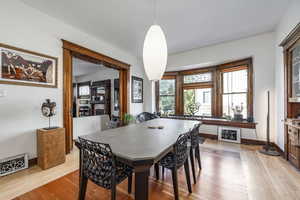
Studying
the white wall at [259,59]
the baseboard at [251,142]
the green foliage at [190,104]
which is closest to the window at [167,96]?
the green foliage at [190,104]

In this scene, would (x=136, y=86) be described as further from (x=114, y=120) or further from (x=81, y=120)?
(x=81, y=120)

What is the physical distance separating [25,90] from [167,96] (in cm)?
406

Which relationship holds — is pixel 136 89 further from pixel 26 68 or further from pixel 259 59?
pixel 259 59

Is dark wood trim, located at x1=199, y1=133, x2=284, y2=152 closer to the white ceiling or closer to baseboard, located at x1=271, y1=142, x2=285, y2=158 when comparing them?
baseboard, located at x1=271, y1=142, x2=285, y2=158

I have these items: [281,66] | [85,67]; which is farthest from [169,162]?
[85,67]

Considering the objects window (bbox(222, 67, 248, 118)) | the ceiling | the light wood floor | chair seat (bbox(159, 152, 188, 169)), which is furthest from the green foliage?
chair seat (bbox(159, 152, 188, 169))

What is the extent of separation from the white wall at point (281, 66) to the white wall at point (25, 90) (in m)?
4.24

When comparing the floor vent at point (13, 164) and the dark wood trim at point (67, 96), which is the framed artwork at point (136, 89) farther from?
the floor vent at point (13, 164)

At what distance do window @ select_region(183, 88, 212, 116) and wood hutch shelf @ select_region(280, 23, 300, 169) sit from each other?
1.95 metres

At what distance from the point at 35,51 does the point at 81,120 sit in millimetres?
2352

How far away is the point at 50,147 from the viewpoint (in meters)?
2.14

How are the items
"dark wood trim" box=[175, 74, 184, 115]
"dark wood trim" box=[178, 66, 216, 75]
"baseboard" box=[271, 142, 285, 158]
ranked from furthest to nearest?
"dark wood trim" box=[175, 74, 184, 115] → "dark wood trim" box=[178, 66, 216, 75] → "baseboard" box=[271, 142, 285, 158]

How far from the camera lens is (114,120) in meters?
4.60

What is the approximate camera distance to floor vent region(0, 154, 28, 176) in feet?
6.25
